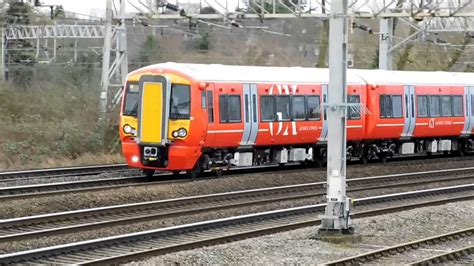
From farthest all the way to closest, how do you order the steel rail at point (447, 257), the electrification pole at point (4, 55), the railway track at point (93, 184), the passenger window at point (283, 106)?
the electrification pole at point (4, 55) → the passenger window at point (283, 106) → the railway track at point (93, 184) → the steel rail at point (447, 257)

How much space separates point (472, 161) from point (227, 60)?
95.9 feet

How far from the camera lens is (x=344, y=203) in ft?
51.2

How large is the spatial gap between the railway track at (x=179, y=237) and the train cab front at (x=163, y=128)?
4.97 m

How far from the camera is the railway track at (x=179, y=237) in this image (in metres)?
13.3

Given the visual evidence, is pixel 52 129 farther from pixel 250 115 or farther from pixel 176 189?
pixel 176 189

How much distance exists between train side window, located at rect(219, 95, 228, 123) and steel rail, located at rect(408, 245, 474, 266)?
36.0ft

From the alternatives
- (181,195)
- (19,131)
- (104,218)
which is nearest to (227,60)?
(19,131)

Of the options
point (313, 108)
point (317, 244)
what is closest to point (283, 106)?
point (313, 108)

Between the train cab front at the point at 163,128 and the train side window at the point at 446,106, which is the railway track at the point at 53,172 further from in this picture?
the train side window at the point at 446,106

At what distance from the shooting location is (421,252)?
14.7 metres

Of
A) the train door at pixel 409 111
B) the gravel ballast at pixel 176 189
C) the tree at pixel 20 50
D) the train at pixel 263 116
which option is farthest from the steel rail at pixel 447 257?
the tree at pixel 20 50

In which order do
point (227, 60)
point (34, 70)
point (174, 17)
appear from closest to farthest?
1. point (174, 17)
2. point (34, 70)
3. point (227, 60)

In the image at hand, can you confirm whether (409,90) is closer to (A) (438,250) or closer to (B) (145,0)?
(B) (145,0)

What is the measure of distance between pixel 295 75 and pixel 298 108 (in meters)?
0.98
